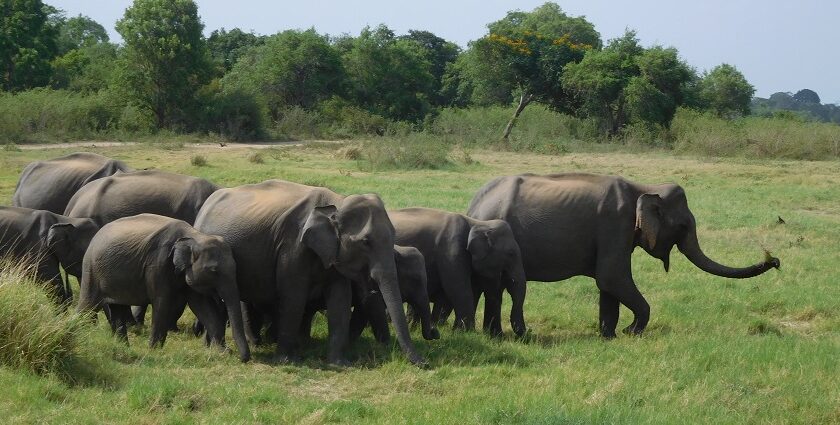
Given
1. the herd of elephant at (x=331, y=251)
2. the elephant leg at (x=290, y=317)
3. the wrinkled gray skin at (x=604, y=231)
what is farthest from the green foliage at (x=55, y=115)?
the elephant leg at (x=290, y=317)

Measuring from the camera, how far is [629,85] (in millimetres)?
41500

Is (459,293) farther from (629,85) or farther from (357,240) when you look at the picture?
(629,85)

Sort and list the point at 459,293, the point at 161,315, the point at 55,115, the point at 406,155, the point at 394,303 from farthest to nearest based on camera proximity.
A: the point at 55,115 → the point at 406,155 → the point at 459,293 → the point at 161,315 → the point at 394,303

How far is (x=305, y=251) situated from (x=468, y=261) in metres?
1.97

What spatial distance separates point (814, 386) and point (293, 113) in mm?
40778

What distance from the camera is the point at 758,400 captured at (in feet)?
25.1

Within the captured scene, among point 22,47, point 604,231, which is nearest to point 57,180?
point 604,231

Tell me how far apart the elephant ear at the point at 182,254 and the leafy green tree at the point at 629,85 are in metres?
34.1

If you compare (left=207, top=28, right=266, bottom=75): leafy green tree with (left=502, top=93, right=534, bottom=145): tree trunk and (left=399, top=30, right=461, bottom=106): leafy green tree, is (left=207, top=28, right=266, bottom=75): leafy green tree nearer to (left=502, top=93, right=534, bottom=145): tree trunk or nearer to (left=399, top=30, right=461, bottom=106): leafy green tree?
(left=399, top=30, right=461, bottom=106): leafy green tree

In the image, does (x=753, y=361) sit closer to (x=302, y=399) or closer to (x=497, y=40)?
(x=302, y=399)

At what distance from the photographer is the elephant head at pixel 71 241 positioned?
33.9 feet

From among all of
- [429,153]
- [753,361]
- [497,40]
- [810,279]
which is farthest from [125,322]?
[497,40]

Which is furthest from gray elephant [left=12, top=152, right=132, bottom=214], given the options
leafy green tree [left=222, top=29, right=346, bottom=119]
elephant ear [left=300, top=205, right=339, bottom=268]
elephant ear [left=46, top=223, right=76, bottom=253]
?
leafy green tree [left=222, top=29, right=346, bottom=119]

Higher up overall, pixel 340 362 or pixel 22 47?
pixel 22 47
